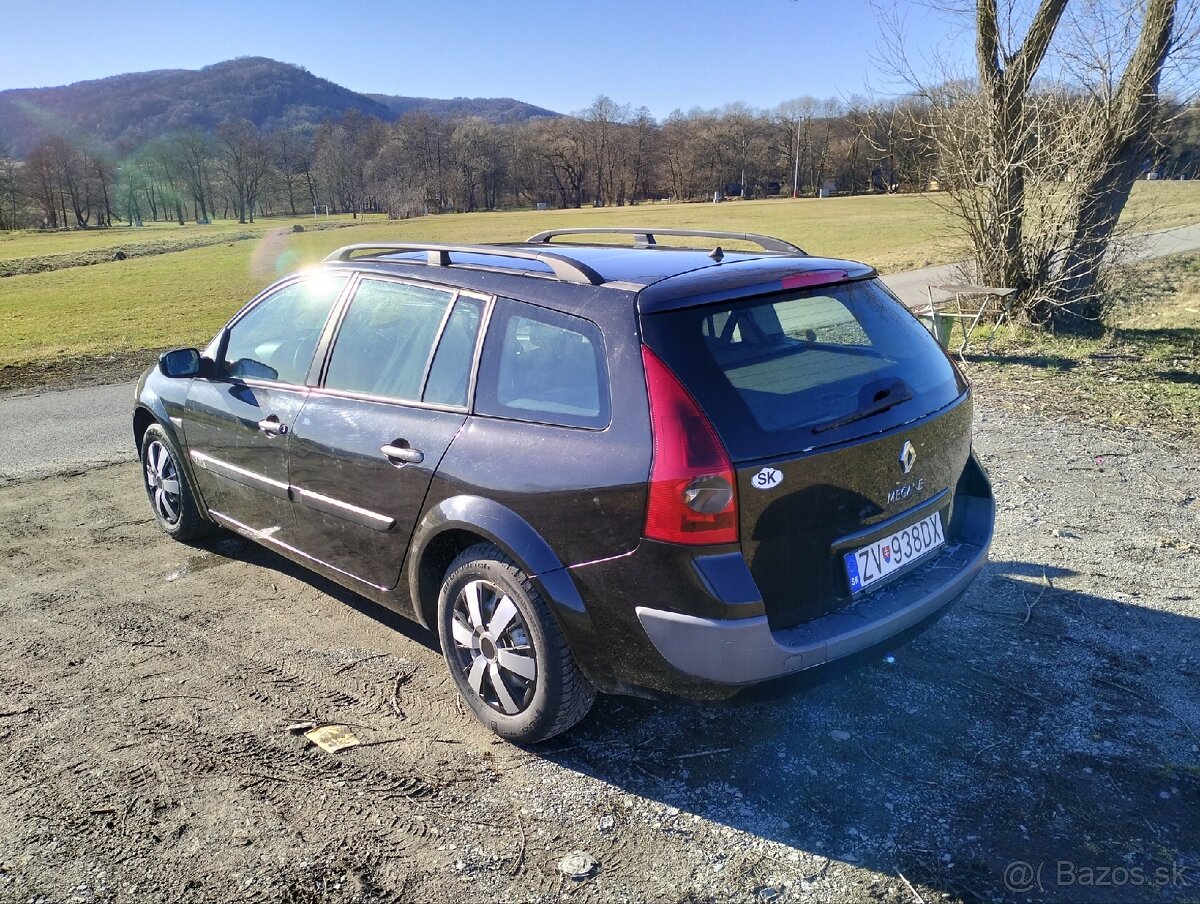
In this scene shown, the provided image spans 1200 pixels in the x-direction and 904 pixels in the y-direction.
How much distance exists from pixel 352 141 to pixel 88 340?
146767 mm

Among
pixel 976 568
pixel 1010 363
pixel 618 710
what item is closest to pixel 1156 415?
pixel 1010 363

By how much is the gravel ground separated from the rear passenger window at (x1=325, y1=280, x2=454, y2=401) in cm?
123

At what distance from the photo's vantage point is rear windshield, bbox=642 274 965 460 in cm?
274

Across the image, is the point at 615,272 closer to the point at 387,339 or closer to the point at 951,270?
the point at 387,339

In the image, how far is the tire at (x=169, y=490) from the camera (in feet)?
16.6

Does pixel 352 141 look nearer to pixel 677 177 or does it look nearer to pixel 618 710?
pixel 677 177

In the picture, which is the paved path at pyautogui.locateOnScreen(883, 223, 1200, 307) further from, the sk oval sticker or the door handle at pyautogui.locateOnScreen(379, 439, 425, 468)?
the sk oval sticker

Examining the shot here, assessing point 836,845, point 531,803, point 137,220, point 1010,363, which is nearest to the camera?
point 836,845

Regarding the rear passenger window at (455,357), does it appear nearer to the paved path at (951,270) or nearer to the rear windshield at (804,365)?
the rear windshield at (804,365)

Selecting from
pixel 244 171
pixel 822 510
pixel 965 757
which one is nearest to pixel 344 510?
pixel 822 510

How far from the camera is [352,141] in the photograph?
493 feet

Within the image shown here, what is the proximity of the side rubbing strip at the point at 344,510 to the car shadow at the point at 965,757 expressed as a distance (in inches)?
43.5

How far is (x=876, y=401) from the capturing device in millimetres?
3049

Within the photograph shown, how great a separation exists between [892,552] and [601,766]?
1276 millimetres
